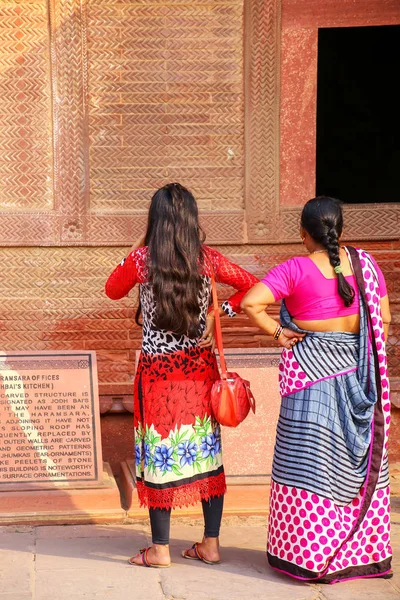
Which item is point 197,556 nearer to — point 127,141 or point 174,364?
point 174,364

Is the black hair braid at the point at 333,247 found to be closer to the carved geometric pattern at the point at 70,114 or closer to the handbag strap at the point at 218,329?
the handbag strap at the point at 218,329

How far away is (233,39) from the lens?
6.02 meters

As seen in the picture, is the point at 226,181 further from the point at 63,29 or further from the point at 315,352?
the point at 315,352

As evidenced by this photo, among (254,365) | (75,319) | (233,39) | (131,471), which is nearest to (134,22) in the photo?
(233,39)

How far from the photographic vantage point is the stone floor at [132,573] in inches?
155

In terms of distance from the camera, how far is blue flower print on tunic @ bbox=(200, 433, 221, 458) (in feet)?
13.7

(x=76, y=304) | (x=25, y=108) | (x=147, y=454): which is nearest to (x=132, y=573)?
(x=147, y=454)

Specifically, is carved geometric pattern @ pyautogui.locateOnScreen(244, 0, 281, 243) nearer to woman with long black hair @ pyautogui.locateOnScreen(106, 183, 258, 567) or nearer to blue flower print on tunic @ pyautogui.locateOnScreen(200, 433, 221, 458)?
woman with long black hair @ pyautogui.locateOnScreen(106, 183, 258, 567)

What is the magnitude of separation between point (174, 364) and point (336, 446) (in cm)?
84

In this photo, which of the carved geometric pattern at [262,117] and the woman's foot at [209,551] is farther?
the carved geometric pattern at [262,117]

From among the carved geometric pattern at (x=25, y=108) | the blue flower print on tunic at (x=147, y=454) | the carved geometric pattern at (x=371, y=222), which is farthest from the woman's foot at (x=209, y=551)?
the carved geometric pattern at (x=25, y=108)

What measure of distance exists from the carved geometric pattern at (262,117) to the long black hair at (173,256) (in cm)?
216

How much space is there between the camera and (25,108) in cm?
599

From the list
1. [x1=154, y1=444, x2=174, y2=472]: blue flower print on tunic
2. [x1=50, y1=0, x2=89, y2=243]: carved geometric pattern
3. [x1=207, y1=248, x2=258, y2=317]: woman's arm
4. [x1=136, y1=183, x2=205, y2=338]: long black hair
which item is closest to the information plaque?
[x1=50, y1=0, x2=89, y2=243]: carved geometric pattern
